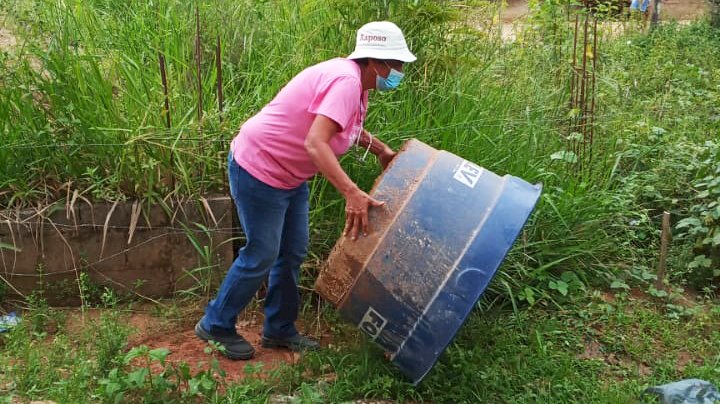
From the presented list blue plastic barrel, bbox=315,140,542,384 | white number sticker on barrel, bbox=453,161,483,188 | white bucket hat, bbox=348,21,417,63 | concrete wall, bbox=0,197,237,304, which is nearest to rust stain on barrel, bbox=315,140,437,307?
blue plastic barrel, bbox=315,140,542,384

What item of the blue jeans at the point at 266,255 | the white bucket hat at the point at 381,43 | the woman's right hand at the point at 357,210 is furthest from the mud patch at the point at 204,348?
the white bucket hat at the point at 381,43

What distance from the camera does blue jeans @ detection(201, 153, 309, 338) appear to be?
2852 mm

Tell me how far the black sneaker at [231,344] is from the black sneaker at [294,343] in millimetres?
146

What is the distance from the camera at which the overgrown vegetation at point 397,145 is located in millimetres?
2979

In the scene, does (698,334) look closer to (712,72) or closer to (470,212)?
(470,212)

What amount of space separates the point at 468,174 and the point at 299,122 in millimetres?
676

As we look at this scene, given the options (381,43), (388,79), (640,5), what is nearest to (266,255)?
(388,79)

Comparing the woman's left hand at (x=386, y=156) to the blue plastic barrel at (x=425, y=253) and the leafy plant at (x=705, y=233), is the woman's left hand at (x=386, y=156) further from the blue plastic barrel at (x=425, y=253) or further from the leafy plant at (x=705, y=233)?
the leafy plant at (x=705, y=233)

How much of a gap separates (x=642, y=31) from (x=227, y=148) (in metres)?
7.33

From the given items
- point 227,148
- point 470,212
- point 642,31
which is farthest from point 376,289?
point 642,31

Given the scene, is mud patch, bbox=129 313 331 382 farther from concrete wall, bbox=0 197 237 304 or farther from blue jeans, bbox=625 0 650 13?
blue jeans, bbox=625 0 650 13

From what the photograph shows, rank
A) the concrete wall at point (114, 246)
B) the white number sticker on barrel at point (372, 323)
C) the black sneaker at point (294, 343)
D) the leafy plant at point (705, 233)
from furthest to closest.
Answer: the leafy plant at point (705, 233) < the concrete wall at point (114, 246) < the black sneaker at point (294, 343) < the white number sticker on barrel at point (372, 323)

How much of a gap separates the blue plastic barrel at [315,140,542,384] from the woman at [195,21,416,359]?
0.11 meters

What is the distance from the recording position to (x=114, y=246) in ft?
11.6
